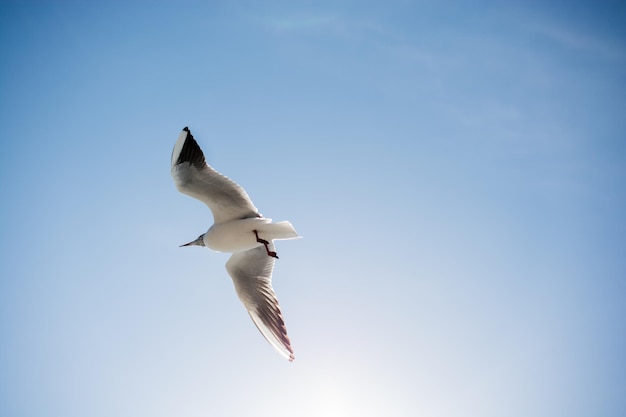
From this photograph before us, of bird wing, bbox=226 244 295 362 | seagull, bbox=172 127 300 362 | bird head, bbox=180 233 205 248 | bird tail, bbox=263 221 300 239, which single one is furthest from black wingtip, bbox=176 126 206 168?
bird wing, bbox=226 244 295 362

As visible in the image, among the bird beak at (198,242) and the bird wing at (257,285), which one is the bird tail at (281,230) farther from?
the bird beak at (198,242)

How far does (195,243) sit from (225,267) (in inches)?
23.3

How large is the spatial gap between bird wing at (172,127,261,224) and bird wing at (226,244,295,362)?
2.58ft

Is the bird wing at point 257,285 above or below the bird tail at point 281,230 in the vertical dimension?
below

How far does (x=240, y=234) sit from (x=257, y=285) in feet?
3.42

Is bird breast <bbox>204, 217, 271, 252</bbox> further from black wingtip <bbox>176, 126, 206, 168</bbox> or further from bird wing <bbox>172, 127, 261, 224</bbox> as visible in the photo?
black wingtip <bbox>176, 126, 206, 168</bbox>

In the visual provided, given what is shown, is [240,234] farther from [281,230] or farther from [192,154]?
[192,154]

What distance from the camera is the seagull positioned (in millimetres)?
6164

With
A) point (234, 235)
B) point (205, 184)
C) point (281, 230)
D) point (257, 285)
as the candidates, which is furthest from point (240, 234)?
point (257, 285)

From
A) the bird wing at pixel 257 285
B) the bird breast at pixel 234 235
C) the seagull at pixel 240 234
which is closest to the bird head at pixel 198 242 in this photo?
the seagull at pixel 240 234

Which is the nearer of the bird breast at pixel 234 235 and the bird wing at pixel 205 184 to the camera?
the bird wing at pixel 205 184

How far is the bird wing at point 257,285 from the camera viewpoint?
274 inches

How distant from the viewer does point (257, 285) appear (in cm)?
719

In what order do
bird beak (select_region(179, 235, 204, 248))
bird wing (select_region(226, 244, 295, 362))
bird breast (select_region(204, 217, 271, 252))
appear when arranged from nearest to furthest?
bird breast (select_region(204, 217, 271, 252)) → bird wing (select_region(226, 244, 295, 362)) → bird beak (select_region(179, 235, 204, 248))
